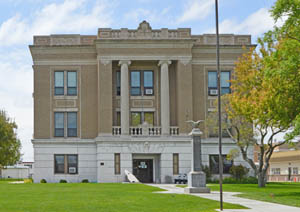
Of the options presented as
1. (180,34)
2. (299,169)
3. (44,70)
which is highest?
(180,34)

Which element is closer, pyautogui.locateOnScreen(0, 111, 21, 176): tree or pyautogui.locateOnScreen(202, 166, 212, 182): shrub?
pyautogui.locateOnScreen(202, 166, 212, 182): shrub

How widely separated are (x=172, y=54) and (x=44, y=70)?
40.8ft

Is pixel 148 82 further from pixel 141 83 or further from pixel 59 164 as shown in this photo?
pixel 59 164

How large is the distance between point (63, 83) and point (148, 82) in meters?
8.28

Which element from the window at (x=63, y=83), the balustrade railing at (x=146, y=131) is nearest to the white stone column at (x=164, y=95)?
the balustrade railing at (x=146, y=131)

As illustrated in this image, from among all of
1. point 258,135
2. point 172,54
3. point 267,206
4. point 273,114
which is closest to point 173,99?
point 172,54

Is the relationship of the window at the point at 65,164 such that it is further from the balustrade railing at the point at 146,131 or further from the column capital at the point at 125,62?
the column capital at the point at 125,62

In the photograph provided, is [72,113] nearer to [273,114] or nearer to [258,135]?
[258,135]

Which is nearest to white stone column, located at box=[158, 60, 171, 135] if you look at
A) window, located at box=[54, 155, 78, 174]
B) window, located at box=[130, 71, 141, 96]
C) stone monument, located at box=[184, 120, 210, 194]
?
window, located at box=[130, 71, 141, 96]

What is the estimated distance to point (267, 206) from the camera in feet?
71.2

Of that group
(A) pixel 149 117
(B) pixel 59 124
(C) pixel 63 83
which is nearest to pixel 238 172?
(A) pixel 149 117

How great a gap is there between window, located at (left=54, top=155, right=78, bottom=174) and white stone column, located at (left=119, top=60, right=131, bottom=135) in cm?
579

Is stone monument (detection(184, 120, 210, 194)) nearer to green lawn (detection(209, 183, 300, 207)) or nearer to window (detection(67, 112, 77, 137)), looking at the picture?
green lawn (detection(209, 183, 300, 207))

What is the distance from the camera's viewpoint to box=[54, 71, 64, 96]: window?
52.3m
